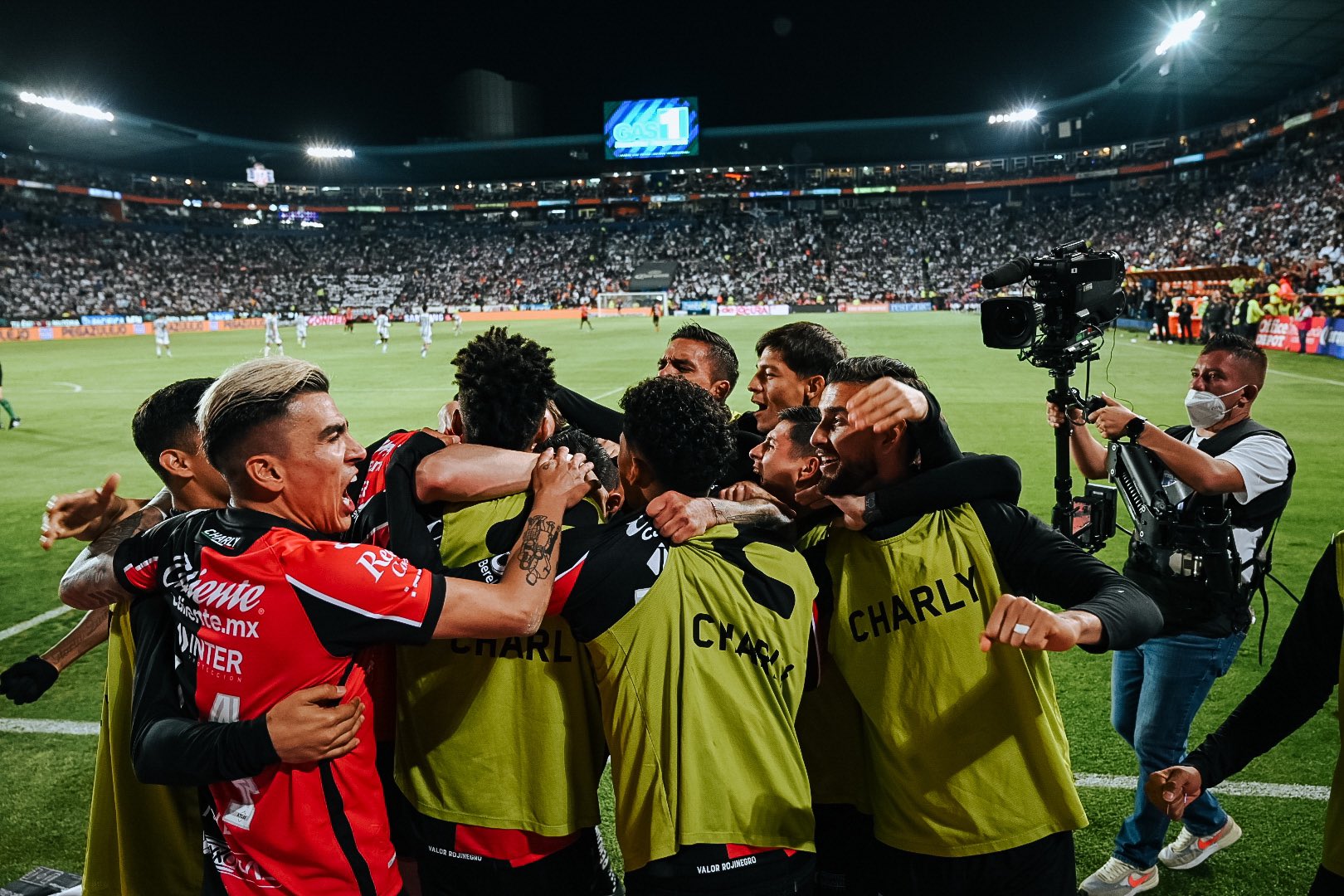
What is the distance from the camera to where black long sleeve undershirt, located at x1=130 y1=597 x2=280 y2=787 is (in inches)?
80.2

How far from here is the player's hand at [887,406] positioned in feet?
8.05

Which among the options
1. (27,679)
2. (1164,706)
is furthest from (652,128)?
(27,679)

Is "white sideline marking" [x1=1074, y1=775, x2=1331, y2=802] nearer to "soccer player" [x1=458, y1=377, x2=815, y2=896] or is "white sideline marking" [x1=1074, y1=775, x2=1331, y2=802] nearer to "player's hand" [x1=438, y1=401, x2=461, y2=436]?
"soccer player" [x1=458, y1=377, x2=815, y2=896]

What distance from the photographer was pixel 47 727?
5.25m

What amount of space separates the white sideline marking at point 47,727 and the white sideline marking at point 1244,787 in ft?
19.4

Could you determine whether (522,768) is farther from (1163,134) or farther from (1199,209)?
(1163,134)

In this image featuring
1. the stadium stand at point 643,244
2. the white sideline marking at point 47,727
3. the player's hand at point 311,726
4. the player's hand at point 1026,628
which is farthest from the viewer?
the stadium stand at point 643,244

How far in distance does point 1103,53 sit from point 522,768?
8782cm

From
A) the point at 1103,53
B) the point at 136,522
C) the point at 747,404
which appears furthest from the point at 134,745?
the point at 1103,53

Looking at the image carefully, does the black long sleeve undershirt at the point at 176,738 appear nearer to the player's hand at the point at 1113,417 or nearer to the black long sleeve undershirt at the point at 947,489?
the black long sleeve undershirt at the point at 947,489

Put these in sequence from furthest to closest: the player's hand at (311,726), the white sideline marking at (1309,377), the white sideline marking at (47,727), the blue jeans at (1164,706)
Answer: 1. the white sideline marking at (1309,377)
2. the white sideline marking at (47,727)
3. the blue jeans at (1164,706)
4. the player's hand at (311,726)

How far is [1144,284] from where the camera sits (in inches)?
1502

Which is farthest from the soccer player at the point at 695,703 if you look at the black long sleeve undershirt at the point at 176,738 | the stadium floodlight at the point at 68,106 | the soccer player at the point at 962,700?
the stadium floodlight at the point at 68,106

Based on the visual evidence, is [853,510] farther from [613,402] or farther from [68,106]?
[68,106]
